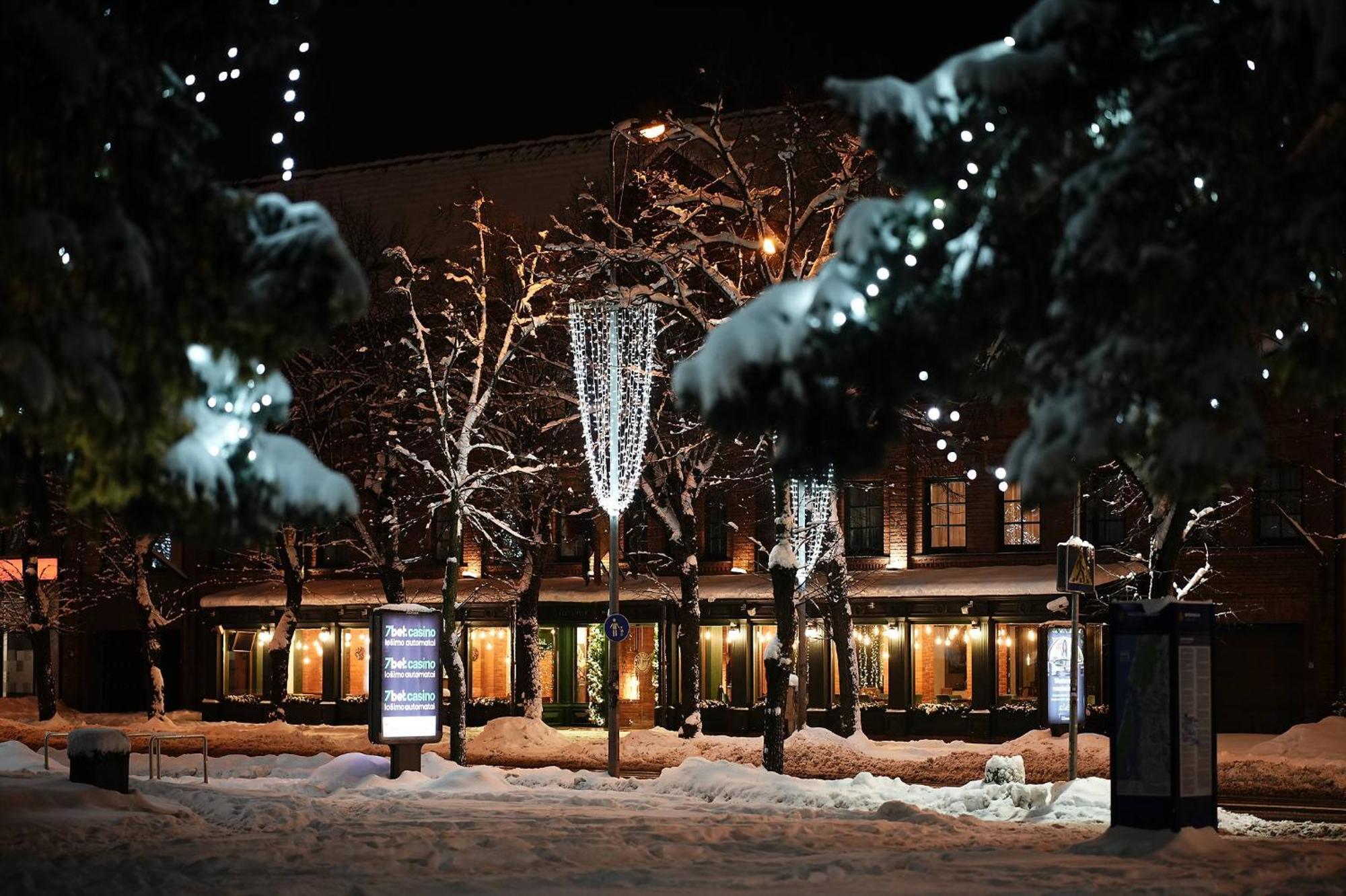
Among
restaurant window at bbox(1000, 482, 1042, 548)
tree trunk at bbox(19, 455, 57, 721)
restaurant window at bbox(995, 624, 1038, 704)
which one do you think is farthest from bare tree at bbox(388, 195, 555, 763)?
restaurant window at bbox(1000, 482, 1042, 548)

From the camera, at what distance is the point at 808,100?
2483cm

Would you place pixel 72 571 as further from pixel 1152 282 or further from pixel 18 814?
pixel 1152 282

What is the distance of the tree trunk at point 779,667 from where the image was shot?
24766 mm

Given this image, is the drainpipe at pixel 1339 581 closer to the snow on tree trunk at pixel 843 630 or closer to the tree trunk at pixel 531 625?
the snow on tree trunk at pixel 843 630

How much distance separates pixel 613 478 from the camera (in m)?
26.6

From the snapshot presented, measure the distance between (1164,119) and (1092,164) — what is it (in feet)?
1.54

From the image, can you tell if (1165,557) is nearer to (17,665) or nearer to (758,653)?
(758,653)

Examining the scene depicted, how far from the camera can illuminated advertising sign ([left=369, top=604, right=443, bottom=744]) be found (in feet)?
82.3

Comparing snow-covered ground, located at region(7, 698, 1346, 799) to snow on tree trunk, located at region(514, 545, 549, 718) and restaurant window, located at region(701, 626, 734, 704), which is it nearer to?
snow on tree trunk, located at region(514, 545, 549, 718)

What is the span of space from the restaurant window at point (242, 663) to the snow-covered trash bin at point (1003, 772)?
34086 mm

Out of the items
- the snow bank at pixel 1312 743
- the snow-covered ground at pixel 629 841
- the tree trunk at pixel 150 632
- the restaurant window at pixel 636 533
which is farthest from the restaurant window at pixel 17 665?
the snow bank at pixel 1312 743

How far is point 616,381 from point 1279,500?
18453mm

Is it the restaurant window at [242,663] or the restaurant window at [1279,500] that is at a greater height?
the restaurant window at [1279,500]

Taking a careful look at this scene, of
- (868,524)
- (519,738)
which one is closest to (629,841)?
(519,738)
